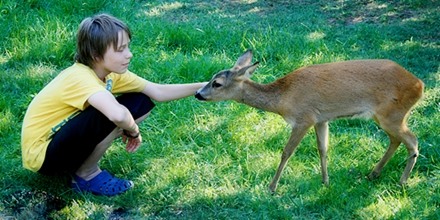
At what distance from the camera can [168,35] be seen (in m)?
7.09

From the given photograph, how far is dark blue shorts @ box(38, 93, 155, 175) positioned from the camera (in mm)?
4266

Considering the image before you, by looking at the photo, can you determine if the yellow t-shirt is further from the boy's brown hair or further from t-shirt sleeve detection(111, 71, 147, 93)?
t-shirt sleeve detection(111, 71, 147, 93)

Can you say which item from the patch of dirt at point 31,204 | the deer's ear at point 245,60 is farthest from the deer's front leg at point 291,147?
the patch of dirt at point 31,204

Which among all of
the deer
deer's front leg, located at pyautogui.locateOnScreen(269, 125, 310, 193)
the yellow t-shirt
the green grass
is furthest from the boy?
deer's front leg, located at pyautogui.locateOnScreen(269, 125, 310, 193)

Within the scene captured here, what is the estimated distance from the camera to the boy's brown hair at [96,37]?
14.1ft

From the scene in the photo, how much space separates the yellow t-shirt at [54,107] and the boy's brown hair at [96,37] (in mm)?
90

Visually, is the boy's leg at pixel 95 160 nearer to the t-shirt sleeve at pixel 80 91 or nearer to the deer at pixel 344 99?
the t-shirt sleeve at pixel 80 91

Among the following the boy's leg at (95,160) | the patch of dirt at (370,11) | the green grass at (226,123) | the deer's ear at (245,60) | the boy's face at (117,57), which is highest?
the boy's face at (117,57)

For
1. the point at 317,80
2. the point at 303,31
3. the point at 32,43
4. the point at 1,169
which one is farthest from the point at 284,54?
the point at 1,169

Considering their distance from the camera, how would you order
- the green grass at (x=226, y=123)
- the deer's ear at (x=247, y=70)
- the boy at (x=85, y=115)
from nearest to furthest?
the boy at (x=85, y=115), the green grass at (x=226, y=123), the deer's ear at (x=247, y=70)

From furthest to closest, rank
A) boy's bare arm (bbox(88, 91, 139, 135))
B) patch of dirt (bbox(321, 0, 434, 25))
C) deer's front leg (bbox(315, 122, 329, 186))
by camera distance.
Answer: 1. patch of dirt (bbox(321, 0, 434, 25))
2. deer's front leg (bbox(315, 122, 329, 186))
3. boy's bare arm (bbox(88, 91, 139, 135))

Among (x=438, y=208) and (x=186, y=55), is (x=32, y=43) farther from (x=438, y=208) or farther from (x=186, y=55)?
(x=438, y=208)

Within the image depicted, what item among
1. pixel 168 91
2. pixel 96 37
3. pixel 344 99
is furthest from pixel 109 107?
pixel 344 99

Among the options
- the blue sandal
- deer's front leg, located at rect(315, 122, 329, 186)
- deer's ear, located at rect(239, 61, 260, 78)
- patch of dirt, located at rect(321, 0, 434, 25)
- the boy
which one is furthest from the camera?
patch of dirt, located at rect(321, 0, 434, 25)
